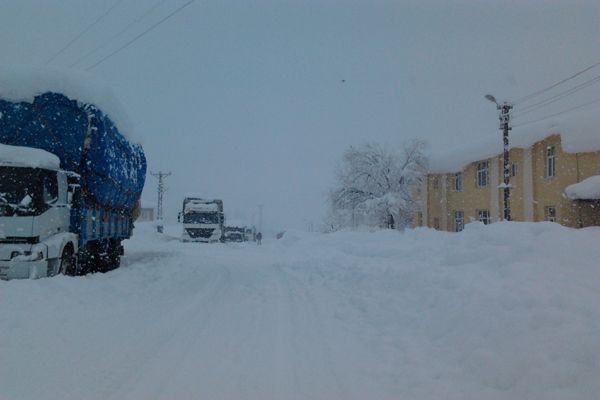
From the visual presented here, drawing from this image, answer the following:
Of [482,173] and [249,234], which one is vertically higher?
[482,173]

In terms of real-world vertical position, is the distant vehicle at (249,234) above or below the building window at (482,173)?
below

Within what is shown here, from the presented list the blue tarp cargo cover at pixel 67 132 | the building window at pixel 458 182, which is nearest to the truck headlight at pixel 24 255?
the blue tarp cargo cover at pixel 67 132

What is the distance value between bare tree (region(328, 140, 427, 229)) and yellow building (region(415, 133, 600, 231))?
209 centimetres

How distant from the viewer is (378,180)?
4588 cm

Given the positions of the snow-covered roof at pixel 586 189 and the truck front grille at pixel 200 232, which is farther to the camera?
the truck front grille at pixel 200 232

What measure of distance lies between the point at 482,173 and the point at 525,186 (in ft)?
18.0

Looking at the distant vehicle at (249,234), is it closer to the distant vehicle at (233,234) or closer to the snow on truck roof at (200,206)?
the distant vehicle at (233,234)

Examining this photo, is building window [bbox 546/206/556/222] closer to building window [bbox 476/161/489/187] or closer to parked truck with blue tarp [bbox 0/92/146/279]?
building window [bbox 476/161/489/187]

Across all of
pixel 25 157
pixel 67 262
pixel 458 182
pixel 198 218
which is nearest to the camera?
pixel 25 157

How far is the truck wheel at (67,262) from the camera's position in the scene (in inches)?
440

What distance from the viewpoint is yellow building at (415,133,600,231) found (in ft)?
93.2

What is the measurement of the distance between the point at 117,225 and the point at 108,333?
1105cm

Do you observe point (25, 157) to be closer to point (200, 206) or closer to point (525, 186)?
point (200, 206)

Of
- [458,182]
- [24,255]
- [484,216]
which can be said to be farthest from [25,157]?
[458,182]
